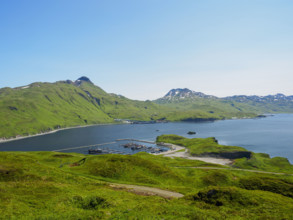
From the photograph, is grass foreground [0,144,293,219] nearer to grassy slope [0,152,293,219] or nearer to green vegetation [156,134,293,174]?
grassy slope [0,152,293,219]

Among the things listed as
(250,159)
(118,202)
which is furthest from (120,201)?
(250,159)

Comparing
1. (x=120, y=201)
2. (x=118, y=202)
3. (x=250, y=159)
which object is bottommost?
(x=250, y=159)

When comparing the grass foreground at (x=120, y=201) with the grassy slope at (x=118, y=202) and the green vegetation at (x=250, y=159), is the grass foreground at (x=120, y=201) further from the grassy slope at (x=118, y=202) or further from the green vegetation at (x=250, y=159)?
the green vegetation at (x=250, y=159)

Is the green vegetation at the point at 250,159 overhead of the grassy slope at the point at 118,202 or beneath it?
beneath

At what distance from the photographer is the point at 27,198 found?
35.4 meters

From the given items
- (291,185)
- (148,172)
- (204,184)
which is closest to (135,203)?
(148,172)

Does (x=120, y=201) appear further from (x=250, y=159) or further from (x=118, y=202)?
(x=250, y=159)

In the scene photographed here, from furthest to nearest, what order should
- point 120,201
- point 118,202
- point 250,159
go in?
1. point 250,159
2. point 120,201
3. point 118,202

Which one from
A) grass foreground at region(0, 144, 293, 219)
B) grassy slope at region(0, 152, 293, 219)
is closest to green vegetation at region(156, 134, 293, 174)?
grass foreground at region(0, 144, 293, 219)

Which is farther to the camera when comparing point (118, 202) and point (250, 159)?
point (250, 159)

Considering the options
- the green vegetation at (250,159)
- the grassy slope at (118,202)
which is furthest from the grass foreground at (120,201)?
the green vegetation at (250,159)

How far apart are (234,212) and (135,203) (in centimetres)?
1777

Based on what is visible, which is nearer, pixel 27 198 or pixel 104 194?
pixel 27 198

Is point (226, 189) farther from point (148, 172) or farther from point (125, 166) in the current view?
point (125, 166)
